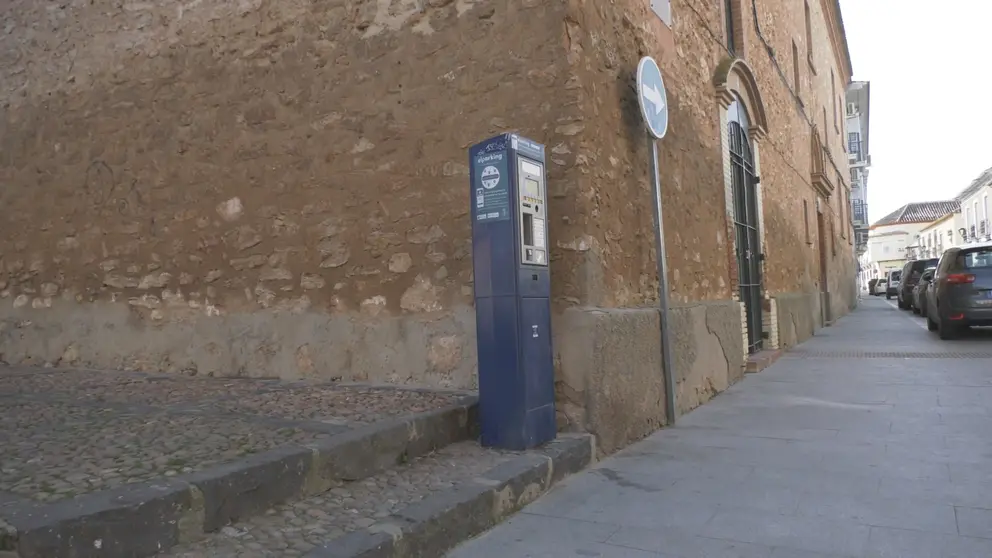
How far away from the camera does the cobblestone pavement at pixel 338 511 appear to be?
2516mm

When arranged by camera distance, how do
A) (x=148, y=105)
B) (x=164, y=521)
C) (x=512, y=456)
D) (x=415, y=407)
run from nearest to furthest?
1. (x=164, y=521)
2. (x=512, y=456)
3. (x=415, y=407)
4. (x=148, y=105)

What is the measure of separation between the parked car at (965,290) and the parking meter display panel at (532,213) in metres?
9.40

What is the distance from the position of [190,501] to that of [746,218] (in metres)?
8.40

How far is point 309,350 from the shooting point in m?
5.26

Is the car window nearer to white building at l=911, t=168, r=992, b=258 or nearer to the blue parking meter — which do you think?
the blue parking meter

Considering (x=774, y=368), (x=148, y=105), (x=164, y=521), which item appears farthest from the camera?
(x=774, y=368)

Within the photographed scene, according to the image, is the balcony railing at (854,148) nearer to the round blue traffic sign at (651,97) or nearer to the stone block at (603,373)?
the round blue traffic sign at (651,97)

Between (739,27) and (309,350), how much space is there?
727cm

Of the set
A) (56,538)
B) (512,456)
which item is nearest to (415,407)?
(512,456)

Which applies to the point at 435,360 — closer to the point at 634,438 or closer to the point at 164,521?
the point at 634,438

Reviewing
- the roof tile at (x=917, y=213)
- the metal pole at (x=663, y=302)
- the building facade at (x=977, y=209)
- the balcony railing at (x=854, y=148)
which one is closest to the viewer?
the metal pole at (x=663, y=302)

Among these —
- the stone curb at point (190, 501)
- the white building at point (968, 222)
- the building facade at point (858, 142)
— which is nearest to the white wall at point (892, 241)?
the white building at point (968, 222)

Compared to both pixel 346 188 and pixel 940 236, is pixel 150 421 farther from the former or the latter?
pixel 940 236

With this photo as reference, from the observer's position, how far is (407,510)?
2898mm
